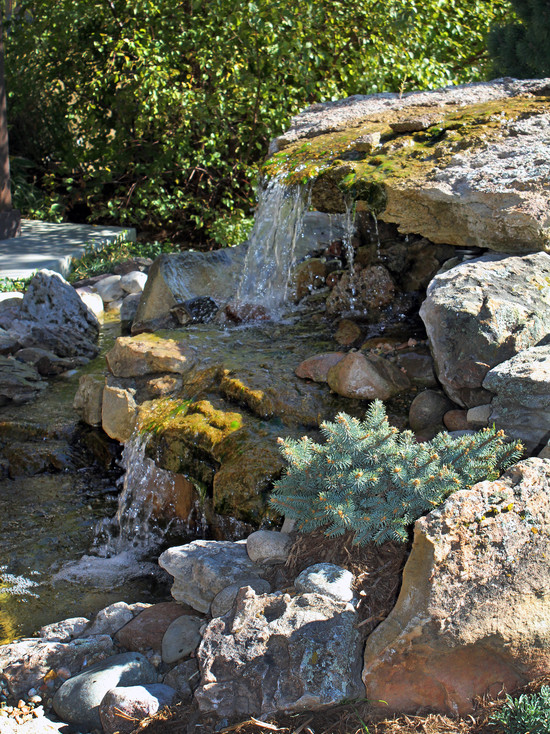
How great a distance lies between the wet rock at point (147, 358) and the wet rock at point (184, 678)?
2343 mm

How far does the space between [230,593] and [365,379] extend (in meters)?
1.70

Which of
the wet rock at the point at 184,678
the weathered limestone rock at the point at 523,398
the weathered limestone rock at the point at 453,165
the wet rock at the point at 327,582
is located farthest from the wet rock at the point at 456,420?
the wet rock at the point at 184,678

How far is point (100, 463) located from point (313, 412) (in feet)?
5.57

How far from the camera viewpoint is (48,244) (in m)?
8.88

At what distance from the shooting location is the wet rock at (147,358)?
15.8ft

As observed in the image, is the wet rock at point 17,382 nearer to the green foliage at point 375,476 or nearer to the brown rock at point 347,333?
the brown rock at point 347,333

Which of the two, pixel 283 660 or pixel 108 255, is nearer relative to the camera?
pixel 283 660

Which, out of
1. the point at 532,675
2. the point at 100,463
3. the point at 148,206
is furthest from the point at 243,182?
the point at 532,675

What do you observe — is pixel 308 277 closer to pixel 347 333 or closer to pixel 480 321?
pixel 347 333

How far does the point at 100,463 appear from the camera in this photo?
4.91 meters

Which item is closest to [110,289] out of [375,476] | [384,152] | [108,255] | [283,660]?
[108,255]

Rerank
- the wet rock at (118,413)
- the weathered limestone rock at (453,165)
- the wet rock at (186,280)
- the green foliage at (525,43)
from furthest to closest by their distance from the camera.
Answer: the wet rock at (186,280) < the green foliage at (525,43) < the wet rock at (118,413) < the weathered limestone rock at (453,165)

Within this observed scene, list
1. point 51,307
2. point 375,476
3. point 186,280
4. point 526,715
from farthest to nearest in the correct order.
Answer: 1. point 51,307
2. point 186,280
3. point 375,476
4. point 526,715

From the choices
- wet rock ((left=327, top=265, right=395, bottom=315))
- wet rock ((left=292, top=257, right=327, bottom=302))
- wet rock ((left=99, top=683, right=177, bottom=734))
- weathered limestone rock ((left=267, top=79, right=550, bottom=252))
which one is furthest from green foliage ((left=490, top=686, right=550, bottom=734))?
wet rock ((left=292, top=257, right=327, bottom=302))
